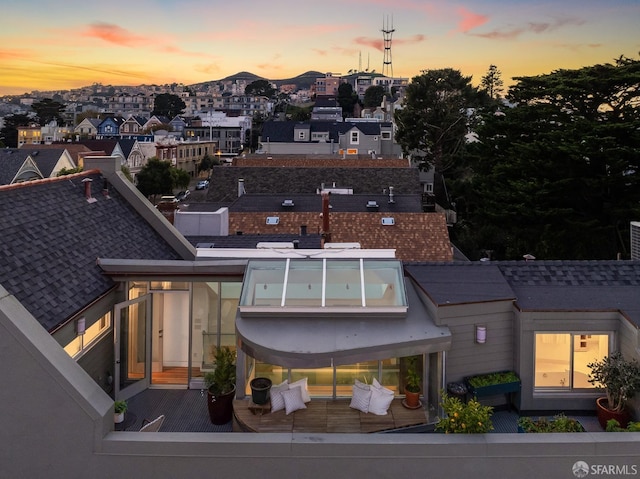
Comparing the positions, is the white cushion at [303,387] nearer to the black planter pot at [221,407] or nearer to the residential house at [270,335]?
the residential house at [270,335]

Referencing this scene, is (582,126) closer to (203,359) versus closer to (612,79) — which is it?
(612,79)

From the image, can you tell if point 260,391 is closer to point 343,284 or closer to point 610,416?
point 343,284

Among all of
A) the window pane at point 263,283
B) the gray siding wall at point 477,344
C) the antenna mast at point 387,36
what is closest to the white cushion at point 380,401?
the gray siding wall at point 477,344

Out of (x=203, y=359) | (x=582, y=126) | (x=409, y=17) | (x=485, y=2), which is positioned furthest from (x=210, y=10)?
(x=409, y=17)

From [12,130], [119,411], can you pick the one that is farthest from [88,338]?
[12,130]

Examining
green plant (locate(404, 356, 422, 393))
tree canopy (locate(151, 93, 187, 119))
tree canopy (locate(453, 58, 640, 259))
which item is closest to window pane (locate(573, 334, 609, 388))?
green plant (locate(404, 356, 422, 393))

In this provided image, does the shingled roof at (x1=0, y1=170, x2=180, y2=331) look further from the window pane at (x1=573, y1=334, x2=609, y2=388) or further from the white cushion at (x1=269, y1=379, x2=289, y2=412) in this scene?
the window pane at (x1=573, y1=334, x2=609, y2=388)
